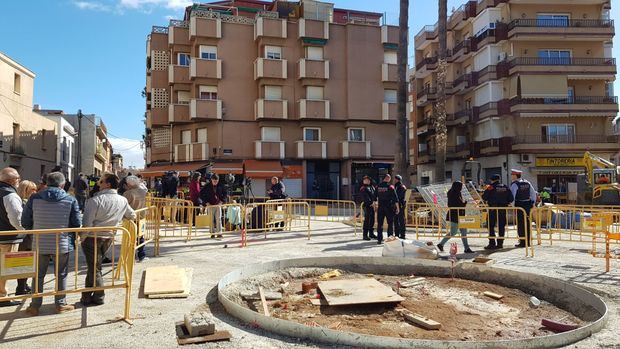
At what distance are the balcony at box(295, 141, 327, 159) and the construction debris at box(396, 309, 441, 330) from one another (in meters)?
28.0

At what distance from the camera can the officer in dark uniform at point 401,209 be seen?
11.7m

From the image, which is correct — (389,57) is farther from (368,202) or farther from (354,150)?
(368,202)

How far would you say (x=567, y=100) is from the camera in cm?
3528

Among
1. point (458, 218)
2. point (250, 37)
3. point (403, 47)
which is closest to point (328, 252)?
point (458, 218)

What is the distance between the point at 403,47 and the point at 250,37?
1605 centimetres

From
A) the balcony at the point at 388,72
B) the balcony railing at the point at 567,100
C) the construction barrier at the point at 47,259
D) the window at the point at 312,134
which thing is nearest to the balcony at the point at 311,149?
the window at the point at 312,134

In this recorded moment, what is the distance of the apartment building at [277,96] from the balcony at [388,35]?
0.26ft

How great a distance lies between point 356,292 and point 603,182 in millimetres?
21848

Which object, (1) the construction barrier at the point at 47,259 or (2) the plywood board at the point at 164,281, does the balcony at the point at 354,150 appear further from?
(1) the construction barrier at the point at 47,259

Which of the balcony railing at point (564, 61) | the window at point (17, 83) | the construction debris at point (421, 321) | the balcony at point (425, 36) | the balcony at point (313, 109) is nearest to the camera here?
the construction debris at point (421, 321)

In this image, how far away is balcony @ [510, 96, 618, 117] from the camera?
3456 cm

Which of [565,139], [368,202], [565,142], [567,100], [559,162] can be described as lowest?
[368,202]

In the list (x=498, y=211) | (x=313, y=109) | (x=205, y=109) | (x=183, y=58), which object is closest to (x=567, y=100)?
(x=313, y=109)

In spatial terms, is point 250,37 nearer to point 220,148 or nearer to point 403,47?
point 220,148
